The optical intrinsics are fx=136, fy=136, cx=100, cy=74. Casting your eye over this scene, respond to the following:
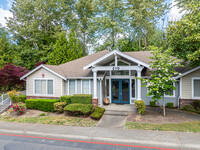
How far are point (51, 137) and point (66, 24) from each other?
102 ft

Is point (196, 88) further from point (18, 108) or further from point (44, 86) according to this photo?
point (18, 108)

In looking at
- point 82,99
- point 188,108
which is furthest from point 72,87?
point 188,108

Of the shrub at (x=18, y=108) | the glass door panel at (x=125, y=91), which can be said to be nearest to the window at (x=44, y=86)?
the shrub at (x=18, y=108)

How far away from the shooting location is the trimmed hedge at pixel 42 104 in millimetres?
12459

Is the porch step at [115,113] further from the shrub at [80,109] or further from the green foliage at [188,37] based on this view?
the green foliage at [188,37]

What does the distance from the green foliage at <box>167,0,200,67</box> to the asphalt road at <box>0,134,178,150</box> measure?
7.40m

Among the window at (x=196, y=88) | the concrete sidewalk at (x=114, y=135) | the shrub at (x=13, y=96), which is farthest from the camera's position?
the shrub at (x=13, y=96)

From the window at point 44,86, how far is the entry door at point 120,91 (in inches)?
255

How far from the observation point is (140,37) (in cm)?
3159

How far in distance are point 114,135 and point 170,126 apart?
3627mm

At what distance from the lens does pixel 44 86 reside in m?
14.0

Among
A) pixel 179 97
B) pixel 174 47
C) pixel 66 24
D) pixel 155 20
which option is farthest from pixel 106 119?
pixel 66 24

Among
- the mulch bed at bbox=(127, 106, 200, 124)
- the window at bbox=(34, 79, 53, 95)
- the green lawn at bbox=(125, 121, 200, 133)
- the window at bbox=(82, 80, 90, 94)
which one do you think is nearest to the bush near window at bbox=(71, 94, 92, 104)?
the window at bbox=(82, 80, 90, 94)

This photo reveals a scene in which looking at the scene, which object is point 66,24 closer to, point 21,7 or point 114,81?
point 21,7
